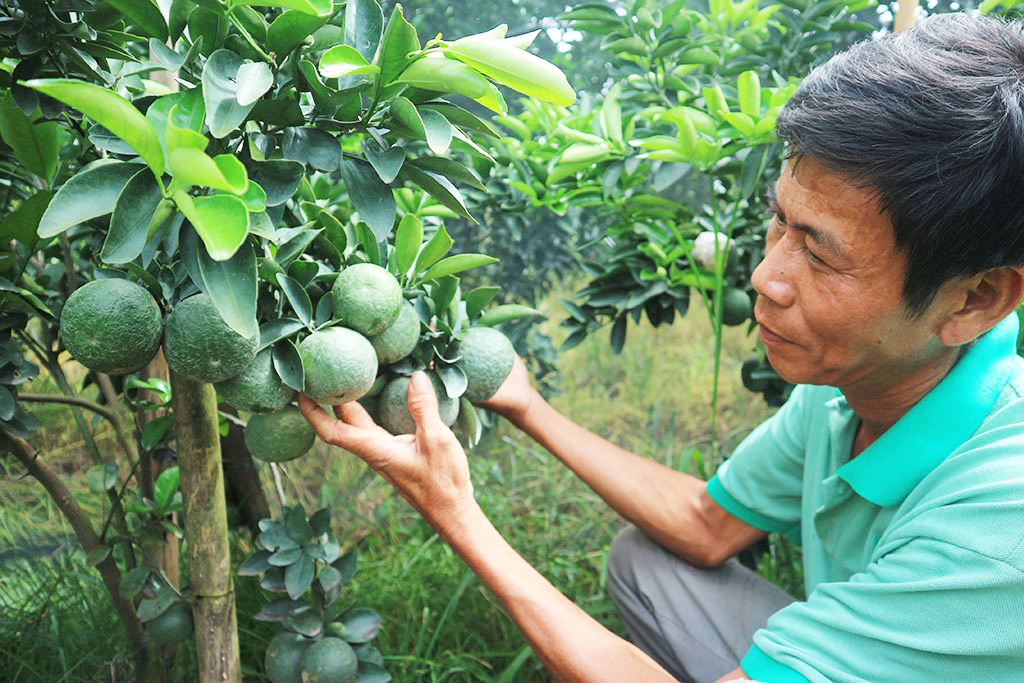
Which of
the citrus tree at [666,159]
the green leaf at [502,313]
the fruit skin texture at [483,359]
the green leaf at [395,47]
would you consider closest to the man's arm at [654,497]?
the citrus tree at [666,159]

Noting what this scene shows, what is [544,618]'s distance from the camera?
1.29 metres

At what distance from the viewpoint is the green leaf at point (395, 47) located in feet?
2.94

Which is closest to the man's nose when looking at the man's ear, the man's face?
the man's face

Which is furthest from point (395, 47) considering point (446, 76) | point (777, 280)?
point (777, 280)

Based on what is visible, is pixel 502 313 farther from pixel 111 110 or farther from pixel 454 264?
pixel 111 110

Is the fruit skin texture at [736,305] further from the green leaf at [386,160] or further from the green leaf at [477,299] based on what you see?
the green leaf at [386,160]

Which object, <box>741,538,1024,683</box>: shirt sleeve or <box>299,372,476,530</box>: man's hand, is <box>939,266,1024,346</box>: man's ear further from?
<box>299,372,476,530</box>: man's hand

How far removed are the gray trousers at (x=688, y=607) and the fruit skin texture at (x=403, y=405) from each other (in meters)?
0.82

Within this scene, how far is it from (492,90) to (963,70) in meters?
0.68

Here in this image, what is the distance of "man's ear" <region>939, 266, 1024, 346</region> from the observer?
3.89 feet

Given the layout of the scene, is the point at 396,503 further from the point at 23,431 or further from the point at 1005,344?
the point at 1005,344

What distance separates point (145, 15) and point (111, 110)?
12.0 inches

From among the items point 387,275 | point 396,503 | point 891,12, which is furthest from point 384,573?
point 891,12

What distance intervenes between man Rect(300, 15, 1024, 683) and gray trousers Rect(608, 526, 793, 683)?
37 centimetres
